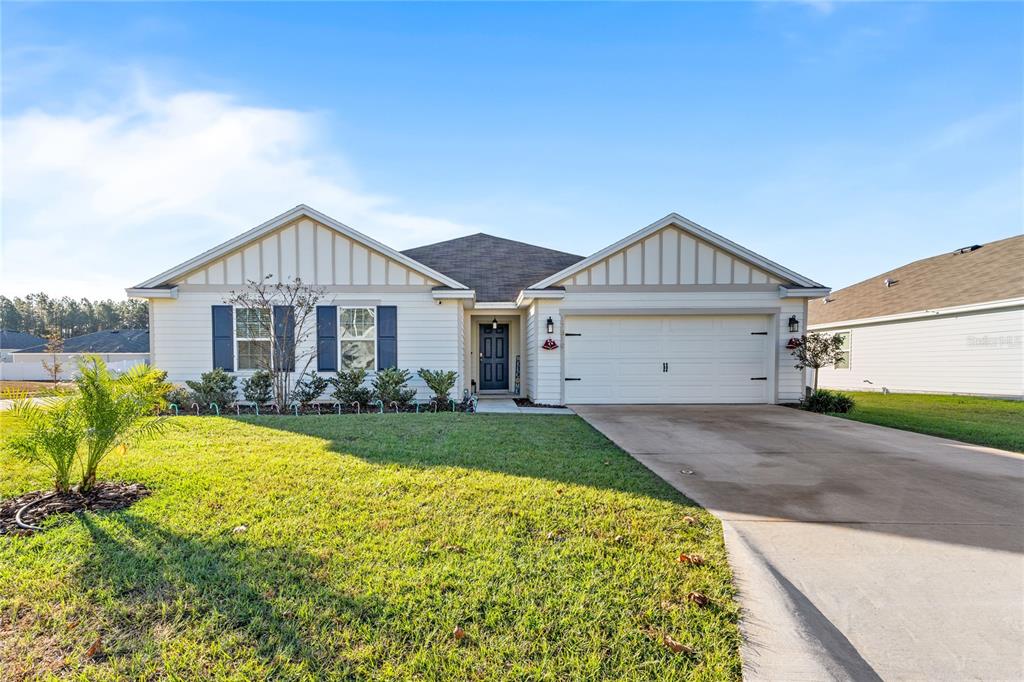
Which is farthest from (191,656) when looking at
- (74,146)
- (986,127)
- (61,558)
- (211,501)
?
(986,127)

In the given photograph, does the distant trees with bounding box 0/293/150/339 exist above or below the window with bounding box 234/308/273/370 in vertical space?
above

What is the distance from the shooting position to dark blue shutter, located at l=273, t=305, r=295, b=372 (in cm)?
944

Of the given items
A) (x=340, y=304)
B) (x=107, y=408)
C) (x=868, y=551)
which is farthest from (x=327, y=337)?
(x=868, y=551)

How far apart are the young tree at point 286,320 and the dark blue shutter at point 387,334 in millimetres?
1426

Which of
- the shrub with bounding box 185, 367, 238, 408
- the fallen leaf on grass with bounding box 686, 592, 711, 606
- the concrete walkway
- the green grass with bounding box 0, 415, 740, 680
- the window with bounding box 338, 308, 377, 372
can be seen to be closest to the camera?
the green grass with bounding box 0, 415, 740, 680

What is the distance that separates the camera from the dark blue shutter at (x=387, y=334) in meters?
9.92

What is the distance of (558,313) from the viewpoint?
10.2 metres

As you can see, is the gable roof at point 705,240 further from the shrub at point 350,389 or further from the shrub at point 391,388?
the shrub at point 350,389

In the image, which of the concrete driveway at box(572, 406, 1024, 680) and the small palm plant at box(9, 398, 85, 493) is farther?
the small palm plant at box(9, 398, 85, 493)

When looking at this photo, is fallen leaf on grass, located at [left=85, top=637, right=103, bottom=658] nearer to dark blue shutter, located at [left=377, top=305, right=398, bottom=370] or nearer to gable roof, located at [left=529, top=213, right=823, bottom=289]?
dark blue shutter, located at [left=377, top=305, right=398, bottom=370]

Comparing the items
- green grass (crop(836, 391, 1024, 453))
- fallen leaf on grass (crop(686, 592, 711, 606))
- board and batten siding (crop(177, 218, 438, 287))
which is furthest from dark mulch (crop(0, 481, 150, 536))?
green grass (crop(836, 391, 1024, 453))

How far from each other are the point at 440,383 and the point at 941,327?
15506mm

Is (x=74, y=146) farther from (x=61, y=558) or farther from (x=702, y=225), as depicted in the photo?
(x=702, y=225)

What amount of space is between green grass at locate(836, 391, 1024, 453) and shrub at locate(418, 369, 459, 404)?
8.29 meters
